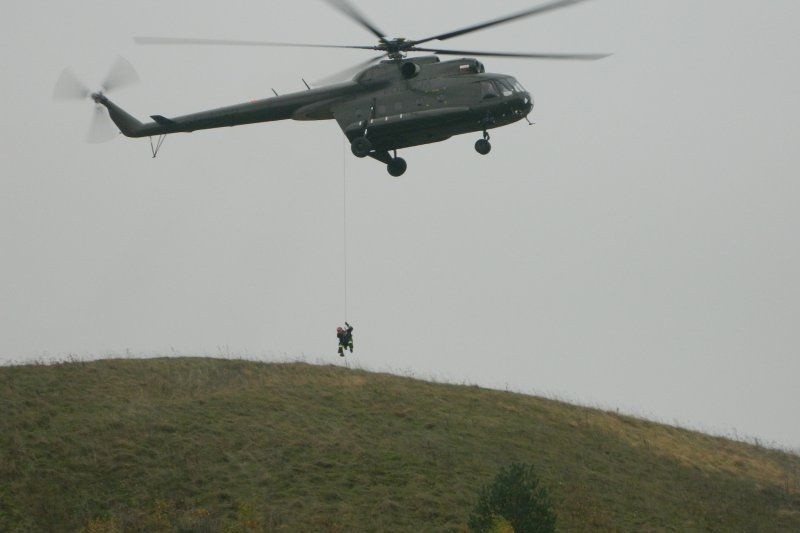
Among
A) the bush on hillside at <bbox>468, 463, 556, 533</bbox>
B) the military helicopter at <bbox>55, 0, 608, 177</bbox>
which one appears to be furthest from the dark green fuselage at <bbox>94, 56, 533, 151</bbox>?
the bush on hillside at <bbox>468, 463, 556, 533</bbox>

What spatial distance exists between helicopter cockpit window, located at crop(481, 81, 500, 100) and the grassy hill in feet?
33.8

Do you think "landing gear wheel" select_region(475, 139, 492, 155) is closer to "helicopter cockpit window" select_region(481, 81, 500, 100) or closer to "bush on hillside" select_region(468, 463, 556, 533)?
"helicopter cockpit window" select_region(481, 81, 500, 100)

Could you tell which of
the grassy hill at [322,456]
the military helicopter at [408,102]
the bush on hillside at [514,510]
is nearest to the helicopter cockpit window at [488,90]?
the military helicopter at [408,102]

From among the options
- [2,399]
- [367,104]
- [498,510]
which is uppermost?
[367,104]

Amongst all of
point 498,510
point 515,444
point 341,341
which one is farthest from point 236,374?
point 498,510

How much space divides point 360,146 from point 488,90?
13.0ft

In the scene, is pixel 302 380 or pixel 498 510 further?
pixel 302 380

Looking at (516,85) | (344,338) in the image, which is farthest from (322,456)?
(516,85)

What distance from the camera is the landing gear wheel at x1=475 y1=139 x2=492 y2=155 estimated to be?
29.8 metres

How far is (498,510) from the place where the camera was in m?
23.7

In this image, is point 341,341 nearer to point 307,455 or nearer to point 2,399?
point 307,455

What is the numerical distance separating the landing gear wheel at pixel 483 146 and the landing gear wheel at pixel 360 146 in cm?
313

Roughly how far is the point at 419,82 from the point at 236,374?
507 inches

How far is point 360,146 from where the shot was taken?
30.6 m
